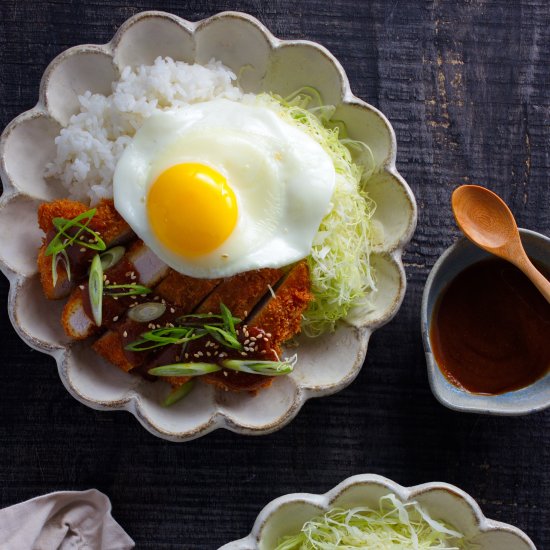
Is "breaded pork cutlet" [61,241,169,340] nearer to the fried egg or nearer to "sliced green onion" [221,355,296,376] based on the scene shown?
the fried egg

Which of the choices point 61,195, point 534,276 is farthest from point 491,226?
point 61,195

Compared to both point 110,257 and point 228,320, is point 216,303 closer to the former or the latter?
point 228,320

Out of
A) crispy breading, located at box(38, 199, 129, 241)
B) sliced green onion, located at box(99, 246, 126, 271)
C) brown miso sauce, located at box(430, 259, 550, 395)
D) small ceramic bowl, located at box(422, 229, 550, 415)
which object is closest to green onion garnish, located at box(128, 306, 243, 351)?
sliced green onion, located at box(99, 246, 126, 271)

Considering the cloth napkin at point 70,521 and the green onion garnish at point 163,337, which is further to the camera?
the cloth napkin at point 70,521

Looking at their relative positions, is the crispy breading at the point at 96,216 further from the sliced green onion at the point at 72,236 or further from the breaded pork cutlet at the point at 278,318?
the breaded pork cutlet at the point at 278,318

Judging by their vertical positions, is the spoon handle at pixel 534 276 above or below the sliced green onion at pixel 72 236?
below

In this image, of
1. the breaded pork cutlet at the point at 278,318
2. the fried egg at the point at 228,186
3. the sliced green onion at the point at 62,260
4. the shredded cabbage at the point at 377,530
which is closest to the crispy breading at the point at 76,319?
the sliced green onion at the point at 62,260

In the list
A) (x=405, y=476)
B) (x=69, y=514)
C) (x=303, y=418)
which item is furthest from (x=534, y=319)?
(x=69, y=514)
